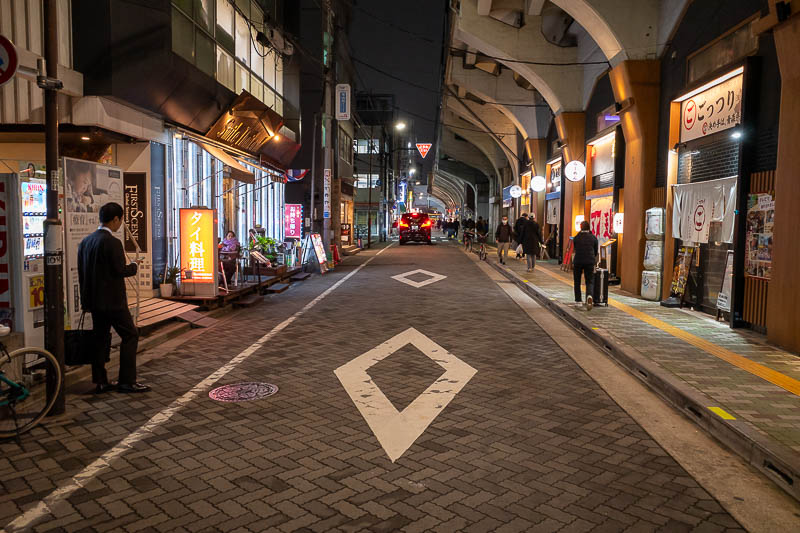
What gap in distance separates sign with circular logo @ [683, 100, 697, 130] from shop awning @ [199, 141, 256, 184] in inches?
429

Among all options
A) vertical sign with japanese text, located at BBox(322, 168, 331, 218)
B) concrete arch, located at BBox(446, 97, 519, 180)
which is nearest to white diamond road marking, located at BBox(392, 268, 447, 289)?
vertical sign with japanese text, located at BBox(322, 168, 331, 218)

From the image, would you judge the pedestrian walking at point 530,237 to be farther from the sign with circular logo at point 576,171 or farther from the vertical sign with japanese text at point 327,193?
the vertical sign with japanese text at point 327,193

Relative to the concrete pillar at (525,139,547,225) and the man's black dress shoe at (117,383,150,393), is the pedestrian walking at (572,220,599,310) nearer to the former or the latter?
the man's black dress shoe at (117,383,150,393)

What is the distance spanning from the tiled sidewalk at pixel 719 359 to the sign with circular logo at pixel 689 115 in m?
4.03

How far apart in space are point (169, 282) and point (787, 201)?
1159 cm

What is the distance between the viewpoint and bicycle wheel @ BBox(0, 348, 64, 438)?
5.04 m

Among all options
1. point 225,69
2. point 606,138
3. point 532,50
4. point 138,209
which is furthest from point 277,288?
point 532,50

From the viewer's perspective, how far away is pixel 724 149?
11266 millimetres

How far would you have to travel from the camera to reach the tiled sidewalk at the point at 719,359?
17.9ft

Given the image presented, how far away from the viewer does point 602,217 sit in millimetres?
20078

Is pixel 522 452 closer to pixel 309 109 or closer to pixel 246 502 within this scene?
pixel 246 502

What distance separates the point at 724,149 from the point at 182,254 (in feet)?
36.9

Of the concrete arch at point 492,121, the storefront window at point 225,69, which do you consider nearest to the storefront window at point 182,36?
the storefront window at point 225,69

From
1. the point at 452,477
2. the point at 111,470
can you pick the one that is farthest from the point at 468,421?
the point at 111,470
